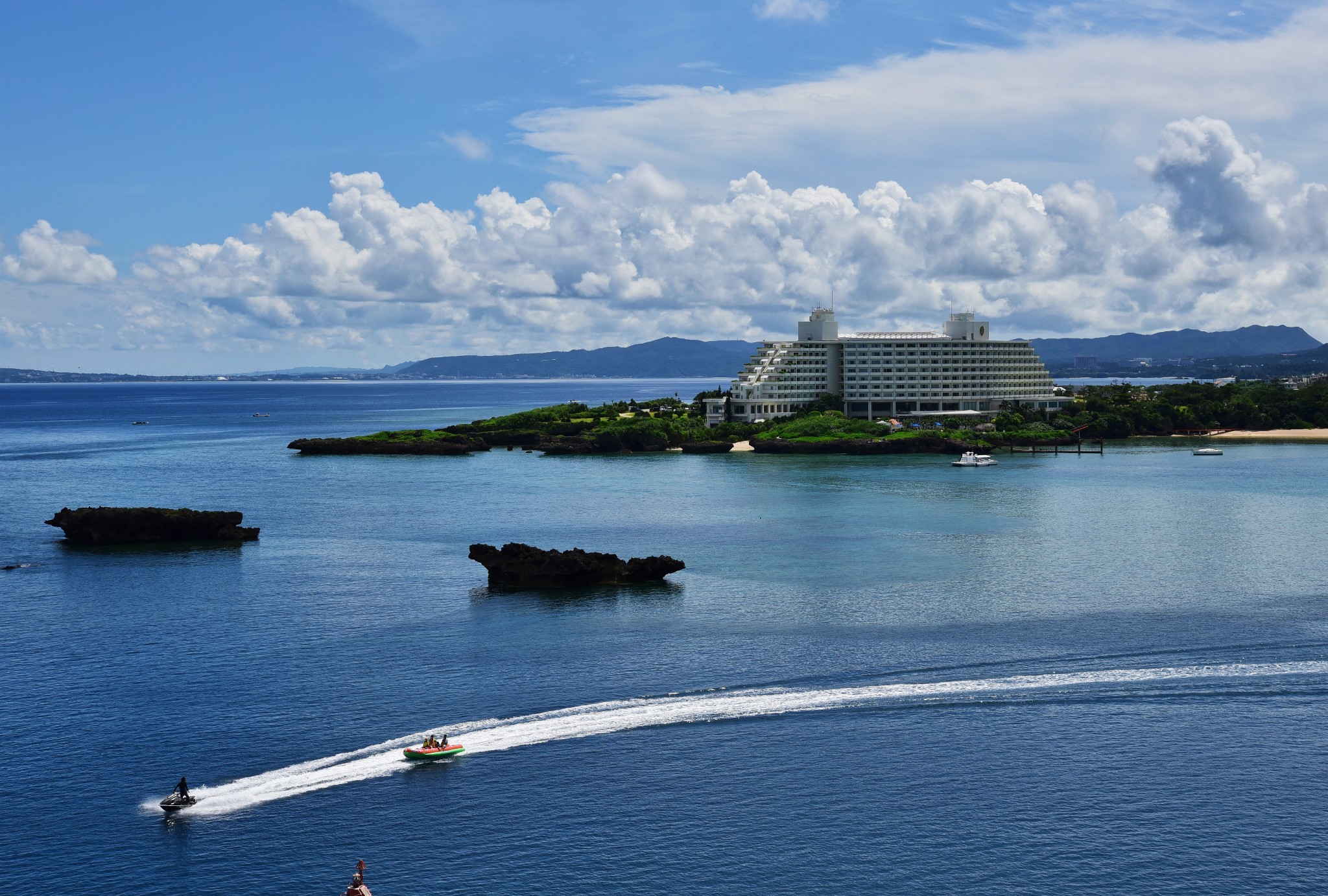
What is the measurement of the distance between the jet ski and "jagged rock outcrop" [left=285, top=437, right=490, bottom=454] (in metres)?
124

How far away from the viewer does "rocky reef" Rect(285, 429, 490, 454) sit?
6122 inches

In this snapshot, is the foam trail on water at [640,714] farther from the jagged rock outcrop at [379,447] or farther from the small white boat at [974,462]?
the jagged rock outcrop at [379,447]

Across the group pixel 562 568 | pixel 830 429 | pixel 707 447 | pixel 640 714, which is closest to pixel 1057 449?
pixel 830 429

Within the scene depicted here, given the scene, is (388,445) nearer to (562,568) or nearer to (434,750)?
(562,568)

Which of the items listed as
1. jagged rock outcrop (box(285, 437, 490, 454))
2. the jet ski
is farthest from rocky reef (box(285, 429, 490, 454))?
the jet ski

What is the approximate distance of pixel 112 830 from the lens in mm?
31297

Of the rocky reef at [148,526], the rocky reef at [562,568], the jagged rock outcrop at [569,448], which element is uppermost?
the jagged rock outcrop at [569,448]

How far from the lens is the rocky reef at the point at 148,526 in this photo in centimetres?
7731

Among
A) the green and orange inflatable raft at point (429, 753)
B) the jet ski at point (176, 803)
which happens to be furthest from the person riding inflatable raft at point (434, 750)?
the jet ski at point (176, 803)

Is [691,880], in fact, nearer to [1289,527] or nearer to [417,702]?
[417,702]

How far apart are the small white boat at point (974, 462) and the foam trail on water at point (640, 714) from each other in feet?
307

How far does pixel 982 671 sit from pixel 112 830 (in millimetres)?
29961

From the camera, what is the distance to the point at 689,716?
3981 centimetres

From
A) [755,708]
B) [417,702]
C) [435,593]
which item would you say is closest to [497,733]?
[417,702]
